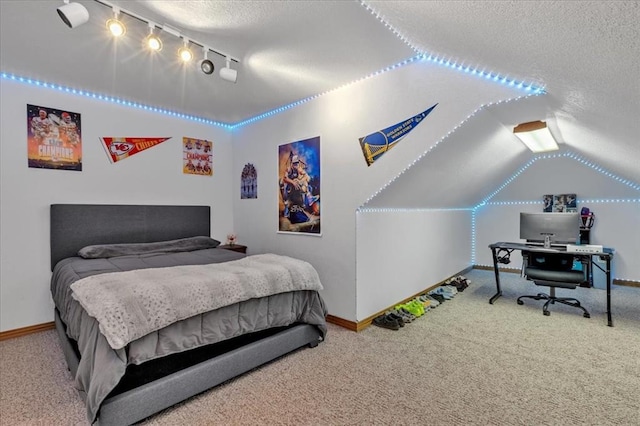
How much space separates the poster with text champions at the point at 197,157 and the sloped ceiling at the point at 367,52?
2.57ft

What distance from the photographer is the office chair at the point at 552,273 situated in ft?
11.3

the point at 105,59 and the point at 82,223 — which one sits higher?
the point at 105,59

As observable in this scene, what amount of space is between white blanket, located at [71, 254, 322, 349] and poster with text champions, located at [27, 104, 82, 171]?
204 centimetres

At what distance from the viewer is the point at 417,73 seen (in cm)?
274

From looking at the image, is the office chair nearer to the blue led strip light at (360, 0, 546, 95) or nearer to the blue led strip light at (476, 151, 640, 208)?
the blue led strip light at (476, 151, 640, 208)

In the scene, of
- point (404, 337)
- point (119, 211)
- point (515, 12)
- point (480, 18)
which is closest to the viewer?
point (515, 12)

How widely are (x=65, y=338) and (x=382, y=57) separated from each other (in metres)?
3.51

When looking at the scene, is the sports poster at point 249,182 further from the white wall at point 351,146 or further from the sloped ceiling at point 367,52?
the sloped ceiling at point 367,52

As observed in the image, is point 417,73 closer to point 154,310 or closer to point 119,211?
point 154,310

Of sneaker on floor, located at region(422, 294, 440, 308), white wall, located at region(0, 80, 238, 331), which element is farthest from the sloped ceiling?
sneaker on floor, located at region(422, 294, 440, 308)

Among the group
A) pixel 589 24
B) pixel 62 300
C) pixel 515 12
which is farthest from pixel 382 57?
pixel 62 300

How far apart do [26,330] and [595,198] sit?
25.8 ft

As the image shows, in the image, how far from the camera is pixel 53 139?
10.9 feet

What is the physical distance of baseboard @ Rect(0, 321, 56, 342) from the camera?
3.04 meters
